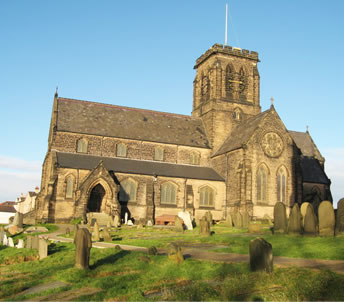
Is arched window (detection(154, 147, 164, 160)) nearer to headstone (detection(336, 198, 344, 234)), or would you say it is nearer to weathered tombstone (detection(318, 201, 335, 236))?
weathered tombstone (detection(318, 201, 335, 236))

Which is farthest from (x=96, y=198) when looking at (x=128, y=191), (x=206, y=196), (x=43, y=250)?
(x=43, y=250)

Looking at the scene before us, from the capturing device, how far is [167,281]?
12.1m

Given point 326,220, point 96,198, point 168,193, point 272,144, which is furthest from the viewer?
point 272,144

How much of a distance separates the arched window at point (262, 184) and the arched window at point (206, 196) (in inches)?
214

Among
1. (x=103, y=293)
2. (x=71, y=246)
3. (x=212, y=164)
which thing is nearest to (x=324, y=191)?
(x=212, y=164)

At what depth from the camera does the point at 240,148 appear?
42625 millimetres

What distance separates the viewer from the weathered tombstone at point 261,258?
39.6ft

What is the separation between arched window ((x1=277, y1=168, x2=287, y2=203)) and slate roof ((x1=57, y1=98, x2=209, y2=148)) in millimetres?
10454

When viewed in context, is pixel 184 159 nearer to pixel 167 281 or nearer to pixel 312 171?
pixel 312 171

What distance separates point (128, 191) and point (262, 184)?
47.6ft

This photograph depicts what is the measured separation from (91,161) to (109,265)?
94.1 ft

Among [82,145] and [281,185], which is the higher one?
[82,145]

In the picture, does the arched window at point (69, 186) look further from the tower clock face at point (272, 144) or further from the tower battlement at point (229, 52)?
the tower battlement at point (229, 52)

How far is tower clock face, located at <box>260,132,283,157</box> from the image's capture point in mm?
43125
